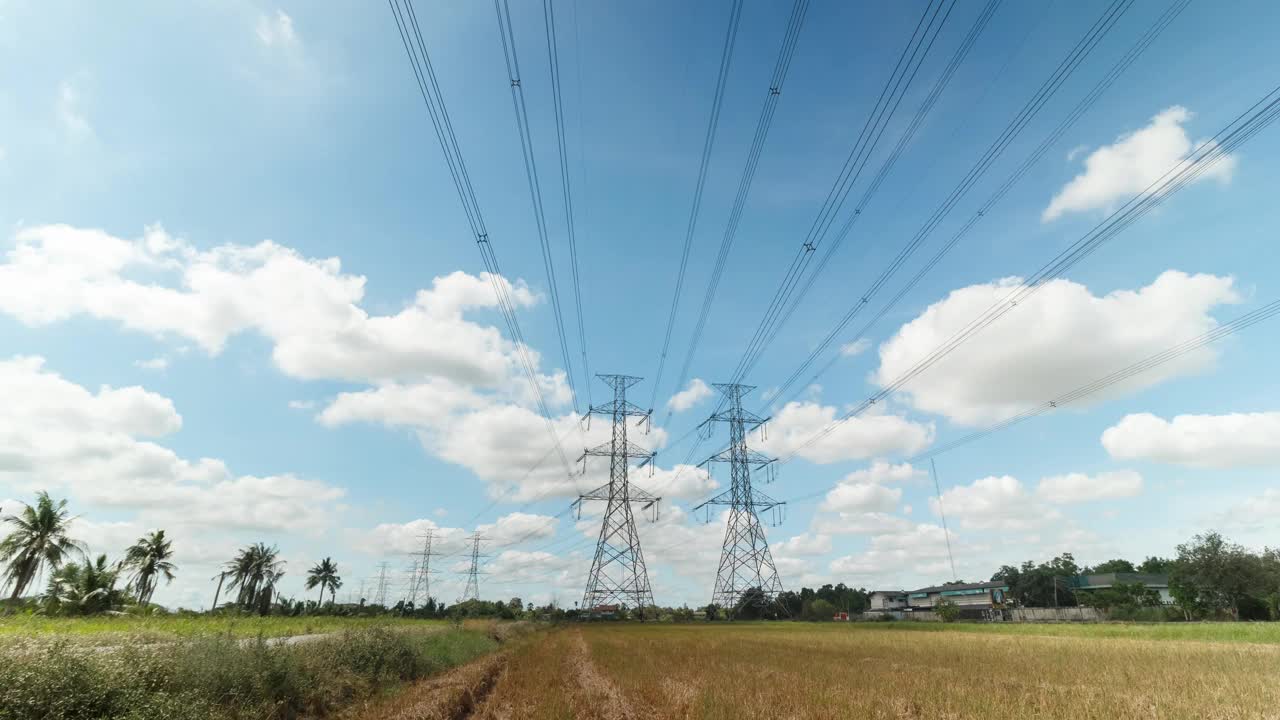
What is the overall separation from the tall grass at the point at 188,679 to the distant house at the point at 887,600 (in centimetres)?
15904

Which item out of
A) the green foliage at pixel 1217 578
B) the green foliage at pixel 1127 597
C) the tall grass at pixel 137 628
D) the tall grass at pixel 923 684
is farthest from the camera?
the green foliage at pixel 1127 597

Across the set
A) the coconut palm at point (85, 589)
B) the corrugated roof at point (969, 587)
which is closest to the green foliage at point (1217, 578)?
the corrugated roof at point (969, 587)

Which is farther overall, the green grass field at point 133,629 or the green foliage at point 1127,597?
the green foliage at point 1127,597

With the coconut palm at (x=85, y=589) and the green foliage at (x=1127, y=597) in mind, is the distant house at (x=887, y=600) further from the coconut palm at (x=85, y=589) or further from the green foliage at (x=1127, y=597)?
the coconut palm at (x=85, y=589)

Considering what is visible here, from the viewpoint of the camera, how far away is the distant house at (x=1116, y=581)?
108m

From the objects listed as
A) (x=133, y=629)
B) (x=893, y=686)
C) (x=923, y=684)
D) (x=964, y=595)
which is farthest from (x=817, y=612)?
(x=133, y=629)

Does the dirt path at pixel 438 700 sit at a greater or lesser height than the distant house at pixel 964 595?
greater

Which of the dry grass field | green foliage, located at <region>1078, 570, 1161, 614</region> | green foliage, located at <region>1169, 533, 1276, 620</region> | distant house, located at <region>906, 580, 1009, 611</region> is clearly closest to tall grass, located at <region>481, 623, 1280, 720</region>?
the dry grass field

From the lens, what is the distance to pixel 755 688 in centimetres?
1672

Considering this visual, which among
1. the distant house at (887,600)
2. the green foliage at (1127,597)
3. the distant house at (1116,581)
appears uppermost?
the distant house at (1116,581)

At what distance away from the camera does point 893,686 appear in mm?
16500

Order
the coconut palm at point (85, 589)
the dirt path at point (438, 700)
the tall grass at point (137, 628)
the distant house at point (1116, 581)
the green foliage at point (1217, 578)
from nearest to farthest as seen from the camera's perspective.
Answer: the dirt path at point (438, 700) < the tall grass at point (137, 628) < the coconut palm at point (85, 589) < the green foliage at point (1217, 578) < the distant house at point (1116, 581)

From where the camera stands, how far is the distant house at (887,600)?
153m

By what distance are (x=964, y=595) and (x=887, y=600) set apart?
22.2m
